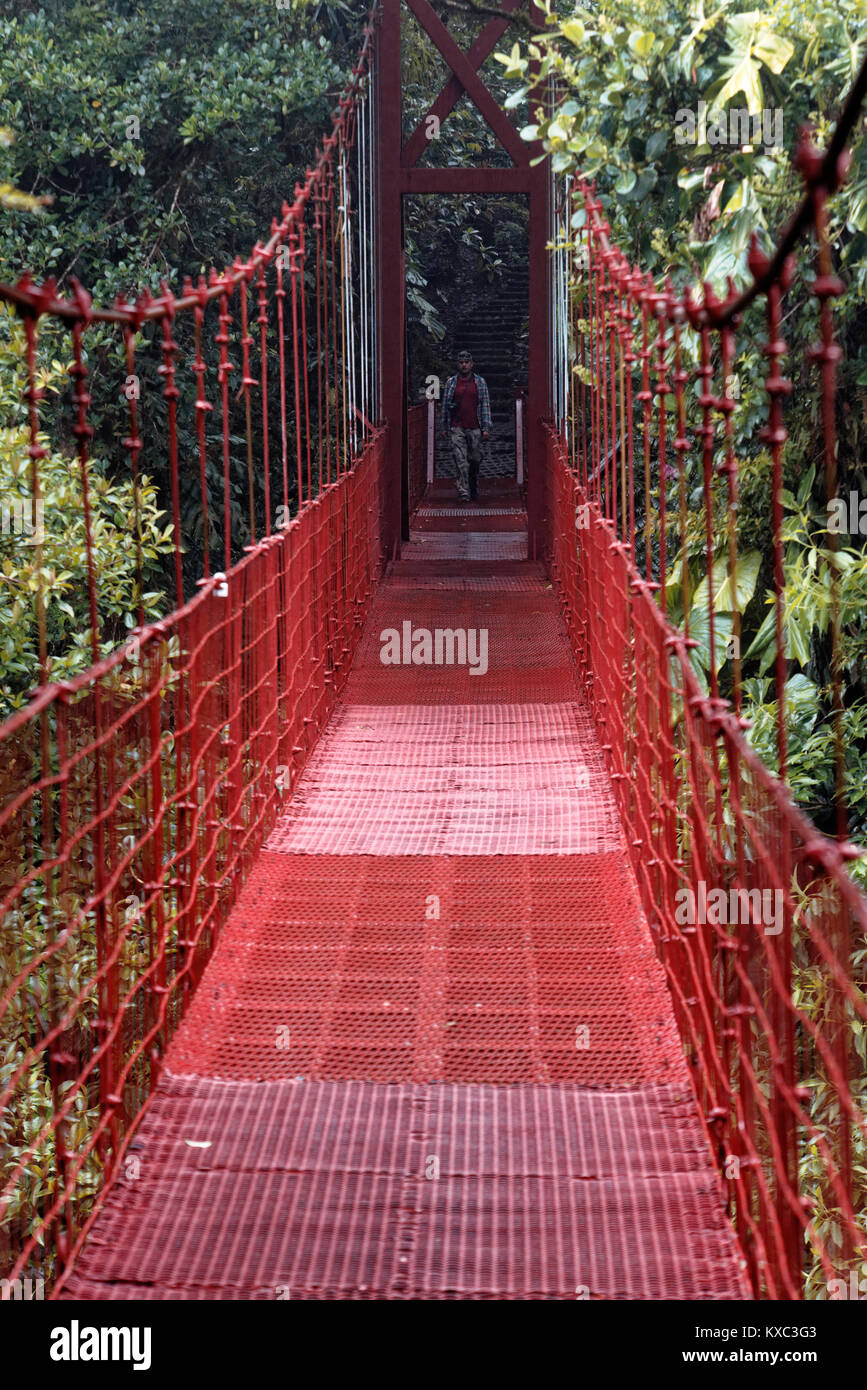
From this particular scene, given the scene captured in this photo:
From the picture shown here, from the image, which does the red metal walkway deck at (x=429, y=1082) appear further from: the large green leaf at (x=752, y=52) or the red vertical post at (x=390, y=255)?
the red vertical post at (x=390, y=255)

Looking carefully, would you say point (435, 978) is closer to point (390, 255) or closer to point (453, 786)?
point (453, 786)

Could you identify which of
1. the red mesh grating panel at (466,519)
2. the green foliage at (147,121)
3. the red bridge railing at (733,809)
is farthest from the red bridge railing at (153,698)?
the red mesh grating panel at (466,519)

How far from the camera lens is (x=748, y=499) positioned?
501cm

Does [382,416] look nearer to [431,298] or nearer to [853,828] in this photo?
[853,828]

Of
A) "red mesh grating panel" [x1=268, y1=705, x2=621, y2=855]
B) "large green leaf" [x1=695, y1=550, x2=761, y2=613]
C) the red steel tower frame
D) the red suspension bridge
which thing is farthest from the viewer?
the red steel tower frame

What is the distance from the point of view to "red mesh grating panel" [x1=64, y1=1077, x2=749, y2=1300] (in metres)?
1.97

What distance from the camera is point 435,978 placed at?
9.86 feet

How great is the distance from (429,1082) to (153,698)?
75 cm

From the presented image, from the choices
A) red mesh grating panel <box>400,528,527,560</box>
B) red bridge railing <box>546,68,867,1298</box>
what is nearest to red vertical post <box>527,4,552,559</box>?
red mesh grating panel <box>400,528,527,560</box>

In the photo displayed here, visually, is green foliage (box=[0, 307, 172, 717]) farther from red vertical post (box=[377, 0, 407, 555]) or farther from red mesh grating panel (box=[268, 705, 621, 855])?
red vertical post (box=[377, 0, 407, 555])

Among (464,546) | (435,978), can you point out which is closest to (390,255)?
(464,546)

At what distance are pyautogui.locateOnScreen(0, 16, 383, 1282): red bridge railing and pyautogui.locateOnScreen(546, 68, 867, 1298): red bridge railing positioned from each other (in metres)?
0.80

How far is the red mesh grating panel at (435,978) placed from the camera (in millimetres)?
2629

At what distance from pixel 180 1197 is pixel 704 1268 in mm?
707
